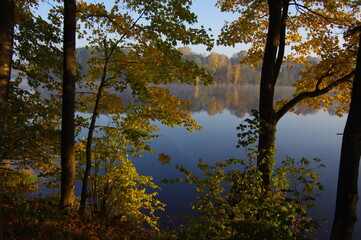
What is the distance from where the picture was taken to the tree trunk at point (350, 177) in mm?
3910

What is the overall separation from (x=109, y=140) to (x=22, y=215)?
3277mm

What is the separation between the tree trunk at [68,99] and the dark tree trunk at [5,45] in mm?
1762

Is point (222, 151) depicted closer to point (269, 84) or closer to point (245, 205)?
point (269, 84)

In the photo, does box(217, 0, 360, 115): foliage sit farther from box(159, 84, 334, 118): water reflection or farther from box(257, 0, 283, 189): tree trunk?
box(159, 84, 334, 118): water reflection

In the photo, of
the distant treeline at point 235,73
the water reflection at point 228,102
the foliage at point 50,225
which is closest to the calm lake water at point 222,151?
the water reflection at point 228,102

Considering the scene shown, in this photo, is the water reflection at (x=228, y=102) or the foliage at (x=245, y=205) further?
the water reflection at (x=228, y=102)

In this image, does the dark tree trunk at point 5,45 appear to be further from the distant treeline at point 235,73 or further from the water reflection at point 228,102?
the distant treeline at point 235,73

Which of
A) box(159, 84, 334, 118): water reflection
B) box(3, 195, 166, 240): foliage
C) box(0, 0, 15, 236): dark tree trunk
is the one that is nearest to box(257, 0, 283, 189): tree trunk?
box(3, 195, 166, 240): foliage

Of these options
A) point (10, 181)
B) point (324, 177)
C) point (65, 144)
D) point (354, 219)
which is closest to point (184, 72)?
point (65, 144)

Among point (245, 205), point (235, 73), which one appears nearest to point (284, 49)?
point (245, 205)

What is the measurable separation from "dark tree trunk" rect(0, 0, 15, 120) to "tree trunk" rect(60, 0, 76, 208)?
5.78ft

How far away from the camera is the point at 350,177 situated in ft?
13.0

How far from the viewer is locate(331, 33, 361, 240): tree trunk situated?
3910mm

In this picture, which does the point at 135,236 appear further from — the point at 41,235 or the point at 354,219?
the point at 354,219
